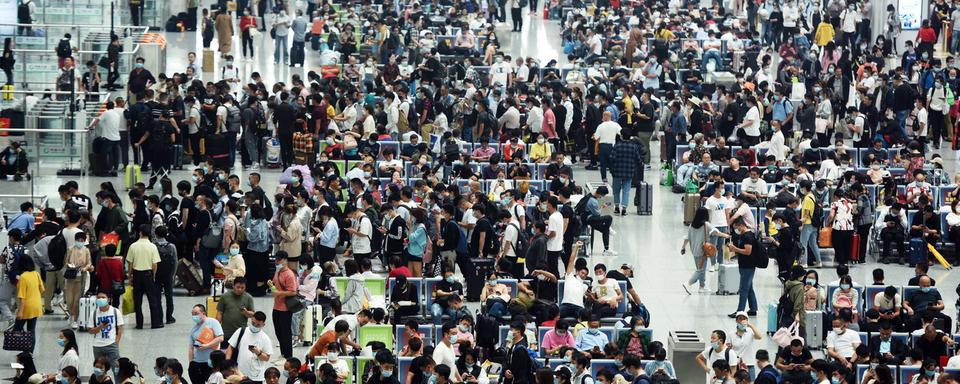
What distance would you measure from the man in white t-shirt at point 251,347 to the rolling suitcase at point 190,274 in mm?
5048

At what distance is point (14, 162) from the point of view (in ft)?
97.8

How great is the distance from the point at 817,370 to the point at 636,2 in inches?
1229

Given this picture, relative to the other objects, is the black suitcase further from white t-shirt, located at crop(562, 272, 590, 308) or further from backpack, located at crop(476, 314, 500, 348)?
backpack, located at crop(476, 314, 500, 348)

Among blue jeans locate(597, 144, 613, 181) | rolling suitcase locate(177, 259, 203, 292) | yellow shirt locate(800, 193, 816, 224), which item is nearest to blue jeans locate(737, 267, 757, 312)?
yellow shirt locate(800, 193, 816, 224)

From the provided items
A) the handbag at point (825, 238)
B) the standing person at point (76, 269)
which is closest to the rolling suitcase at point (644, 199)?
the handbag at point (825, 238)

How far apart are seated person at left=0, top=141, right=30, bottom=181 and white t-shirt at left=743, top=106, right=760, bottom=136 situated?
11732mm

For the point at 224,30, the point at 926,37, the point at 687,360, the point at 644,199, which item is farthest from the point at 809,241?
the point at 224,30

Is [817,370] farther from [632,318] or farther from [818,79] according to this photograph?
[818,79]

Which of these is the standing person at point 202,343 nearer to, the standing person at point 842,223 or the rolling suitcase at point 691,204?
the standing person at point 842,223

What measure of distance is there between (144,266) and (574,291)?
492 cm

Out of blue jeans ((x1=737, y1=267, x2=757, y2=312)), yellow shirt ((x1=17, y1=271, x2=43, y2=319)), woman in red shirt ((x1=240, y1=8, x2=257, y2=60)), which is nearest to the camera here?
yellow shirt ((x1=17, y1=271, x2=43, y2=319))

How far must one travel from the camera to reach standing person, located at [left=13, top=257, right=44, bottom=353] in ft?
71.4

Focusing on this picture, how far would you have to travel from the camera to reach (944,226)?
2755cm

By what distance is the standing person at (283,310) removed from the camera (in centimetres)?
2189
